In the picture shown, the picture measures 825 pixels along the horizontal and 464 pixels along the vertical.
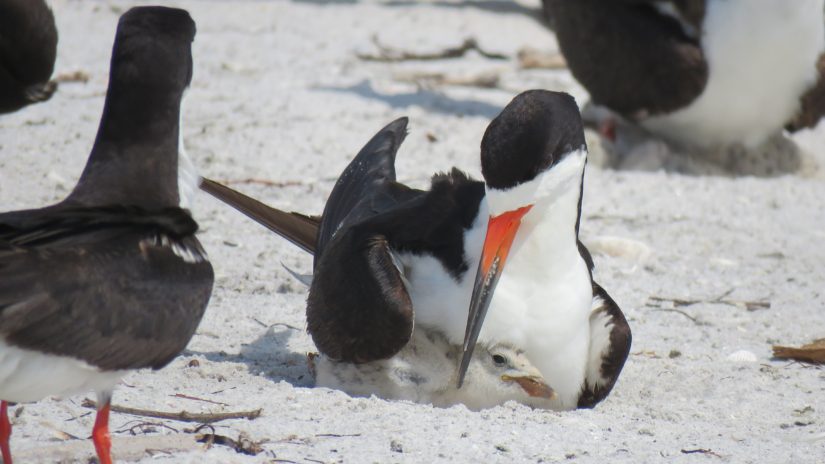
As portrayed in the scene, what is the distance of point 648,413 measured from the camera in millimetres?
4367

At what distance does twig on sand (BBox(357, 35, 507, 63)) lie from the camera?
31.4 feet

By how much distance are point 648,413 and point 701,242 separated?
2267 millimetres

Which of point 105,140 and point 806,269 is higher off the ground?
point 105,140

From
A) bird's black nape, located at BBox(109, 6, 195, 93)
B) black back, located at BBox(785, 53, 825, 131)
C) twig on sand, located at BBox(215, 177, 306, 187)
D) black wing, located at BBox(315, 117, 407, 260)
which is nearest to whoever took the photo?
bird's black nape, located at BBox(109, 6, 195, 93)

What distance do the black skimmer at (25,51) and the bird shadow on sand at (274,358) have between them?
221 centimetres

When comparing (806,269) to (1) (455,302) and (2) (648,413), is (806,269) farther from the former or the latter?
(1) (455,302)

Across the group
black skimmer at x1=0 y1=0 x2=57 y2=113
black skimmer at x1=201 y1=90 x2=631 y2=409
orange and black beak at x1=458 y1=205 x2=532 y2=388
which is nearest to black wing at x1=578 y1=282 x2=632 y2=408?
black skimmer at x1=201 y1=90 x2=631 y2=409

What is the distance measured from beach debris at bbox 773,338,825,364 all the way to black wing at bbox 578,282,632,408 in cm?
80

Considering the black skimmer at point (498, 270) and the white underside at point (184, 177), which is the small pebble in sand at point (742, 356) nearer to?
the black skimmer at point (498, 270)

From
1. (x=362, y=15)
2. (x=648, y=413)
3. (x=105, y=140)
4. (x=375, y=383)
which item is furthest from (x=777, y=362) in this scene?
(x=362, y=15)

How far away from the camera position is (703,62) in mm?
7633

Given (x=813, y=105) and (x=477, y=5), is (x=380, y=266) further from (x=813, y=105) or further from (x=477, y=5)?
(x=477, y=5)

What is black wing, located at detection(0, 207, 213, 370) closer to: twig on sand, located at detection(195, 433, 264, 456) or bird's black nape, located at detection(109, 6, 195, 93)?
twig on sand, located at detection(195, 433, 264, 456)

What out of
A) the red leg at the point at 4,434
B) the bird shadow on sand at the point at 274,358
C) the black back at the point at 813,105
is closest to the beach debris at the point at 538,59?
the black back at the point at 813,105
